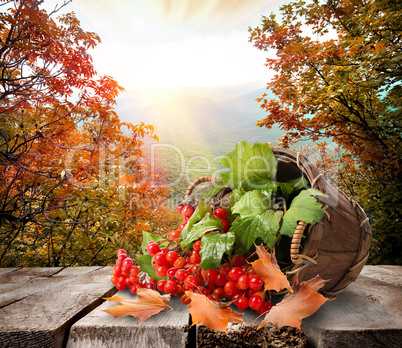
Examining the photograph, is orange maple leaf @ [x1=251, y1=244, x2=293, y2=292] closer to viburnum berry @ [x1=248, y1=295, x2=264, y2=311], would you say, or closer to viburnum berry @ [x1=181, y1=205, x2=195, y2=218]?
viburnum berry @ [x1=248, y1=295, x2=264, y2=311]

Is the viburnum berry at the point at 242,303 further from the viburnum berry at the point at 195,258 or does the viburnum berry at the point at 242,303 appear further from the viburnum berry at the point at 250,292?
the viburnum berry at the point at 195,258

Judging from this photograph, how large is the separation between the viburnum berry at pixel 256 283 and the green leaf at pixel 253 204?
6.6 inches

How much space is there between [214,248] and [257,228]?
0.13 m

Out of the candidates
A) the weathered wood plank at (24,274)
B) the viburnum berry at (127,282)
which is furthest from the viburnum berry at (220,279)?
the weathered wood plank at (24,274)

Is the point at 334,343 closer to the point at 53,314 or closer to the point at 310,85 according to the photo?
the point at 53,314

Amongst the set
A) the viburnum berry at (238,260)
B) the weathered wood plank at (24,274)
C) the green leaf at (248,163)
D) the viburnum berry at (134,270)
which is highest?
the green leaf at (248,163)

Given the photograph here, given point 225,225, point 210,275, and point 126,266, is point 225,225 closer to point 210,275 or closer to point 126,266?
point 210,275

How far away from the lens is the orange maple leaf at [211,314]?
1.98 ft

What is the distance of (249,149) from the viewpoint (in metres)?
0.89

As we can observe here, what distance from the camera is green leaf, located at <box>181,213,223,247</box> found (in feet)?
2.55

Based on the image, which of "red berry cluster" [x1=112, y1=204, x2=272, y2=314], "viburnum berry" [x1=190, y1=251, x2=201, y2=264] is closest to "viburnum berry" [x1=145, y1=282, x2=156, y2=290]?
"red berry cluster" [x1=112, y1=204, x2=272, y2=314]

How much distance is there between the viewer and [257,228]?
740 millimetres

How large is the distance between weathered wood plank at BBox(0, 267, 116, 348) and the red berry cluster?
13 centimetres

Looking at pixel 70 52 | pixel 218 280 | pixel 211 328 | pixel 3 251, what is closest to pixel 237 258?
pixel 218 280
